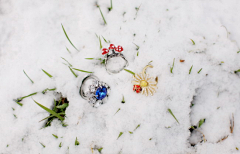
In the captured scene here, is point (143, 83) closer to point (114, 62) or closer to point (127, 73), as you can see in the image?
point (127, 73)

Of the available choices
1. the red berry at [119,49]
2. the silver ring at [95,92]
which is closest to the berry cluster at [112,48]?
the red berry at [119,49]

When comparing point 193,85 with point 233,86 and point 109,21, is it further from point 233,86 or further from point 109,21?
point 109,21

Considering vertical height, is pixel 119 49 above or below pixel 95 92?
above

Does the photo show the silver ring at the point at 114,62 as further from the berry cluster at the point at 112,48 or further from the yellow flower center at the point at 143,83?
the yellow flower center at the point at 143,83

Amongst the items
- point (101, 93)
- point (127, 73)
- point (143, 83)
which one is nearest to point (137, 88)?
point (143, 83)

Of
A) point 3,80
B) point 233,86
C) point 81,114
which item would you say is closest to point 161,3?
point 233,86

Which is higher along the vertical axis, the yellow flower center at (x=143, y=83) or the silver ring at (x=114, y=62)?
the silver ring at (x=114, y=62)
